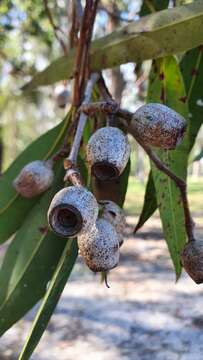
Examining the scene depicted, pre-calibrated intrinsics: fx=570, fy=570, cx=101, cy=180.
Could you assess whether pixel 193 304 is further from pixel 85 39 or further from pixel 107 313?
pixel 85 39

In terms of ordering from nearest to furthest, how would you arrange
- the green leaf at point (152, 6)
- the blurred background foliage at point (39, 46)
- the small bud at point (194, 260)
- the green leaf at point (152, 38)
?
the small bud at point (194, 260) → the green leaf at point (152, 38) → the green leaf at point (152, 6) → the blurred background foliage at point (39, 46)

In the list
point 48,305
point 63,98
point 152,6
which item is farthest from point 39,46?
point 48,305

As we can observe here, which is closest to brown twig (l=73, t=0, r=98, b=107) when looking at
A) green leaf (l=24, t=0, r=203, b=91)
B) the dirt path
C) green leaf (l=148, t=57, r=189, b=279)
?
green leaf (l=24, t=0, r=203, b=91)

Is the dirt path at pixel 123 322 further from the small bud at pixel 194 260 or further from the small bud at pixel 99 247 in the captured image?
the small bud at pixel 99 247

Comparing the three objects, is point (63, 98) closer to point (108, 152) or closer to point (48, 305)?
point (48, 305)

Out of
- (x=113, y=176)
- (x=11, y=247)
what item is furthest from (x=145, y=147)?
(x=11, y=247)

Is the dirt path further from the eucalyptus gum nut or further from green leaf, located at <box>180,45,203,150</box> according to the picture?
the eucalyptus gum nut

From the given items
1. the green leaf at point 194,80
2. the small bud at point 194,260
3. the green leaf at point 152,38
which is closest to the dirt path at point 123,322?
the green leaf at point 194,80

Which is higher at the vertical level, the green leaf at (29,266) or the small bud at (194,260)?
the small bud at (194,260)
